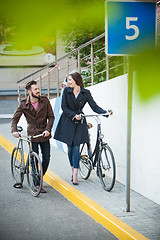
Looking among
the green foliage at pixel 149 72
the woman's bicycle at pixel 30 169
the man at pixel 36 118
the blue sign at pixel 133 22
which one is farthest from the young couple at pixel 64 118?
the green foliage at pixel 149 72

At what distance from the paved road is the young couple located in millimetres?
574

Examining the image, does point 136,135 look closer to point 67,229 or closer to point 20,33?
point 67,229

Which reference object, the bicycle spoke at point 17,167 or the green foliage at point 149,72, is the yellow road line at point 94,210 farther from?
the green foliage at point 149,72

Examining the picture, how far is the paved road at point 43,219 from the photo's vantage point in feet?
12.6

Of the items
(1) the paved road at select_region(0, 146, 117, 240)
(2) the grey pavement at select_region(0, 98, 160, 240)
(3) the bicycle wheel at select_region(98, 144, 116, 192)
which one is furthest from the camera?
(3) the bicycle wheel at select_region(98, 144, 116, 192)

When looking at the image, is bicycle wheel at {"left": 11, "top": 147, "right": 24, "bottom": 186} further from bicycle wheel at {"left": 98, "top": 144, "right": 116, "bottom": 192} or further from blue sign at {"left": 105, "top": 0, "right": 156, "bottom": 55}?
blue sign at {"left": 105, "top": 0, "right": 156, "bottom": 55}

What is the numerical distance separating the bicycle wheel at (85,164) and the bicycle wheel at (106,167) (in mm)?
289

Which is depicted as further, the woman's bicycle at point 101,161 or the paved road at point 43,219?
the woman's bicycle at point 101,161

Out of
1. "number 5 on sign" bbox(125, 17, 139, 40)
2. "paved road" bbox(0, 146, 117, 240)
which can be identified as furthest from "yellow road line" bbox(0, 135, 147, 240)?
"number 5 on sign" bbox(125, 17, 139, 40)

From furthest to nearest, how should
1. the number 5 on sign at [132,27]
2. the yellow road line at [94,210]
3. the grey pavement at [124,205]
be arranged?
1. the grey pavement at [124,205]
2. the yellow road line at [94,210]
3. the number 5 on sign at [132,27]

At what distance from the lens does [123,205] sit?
14.9 feet

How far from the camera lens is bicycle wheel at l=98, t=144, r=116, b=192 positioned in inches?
202

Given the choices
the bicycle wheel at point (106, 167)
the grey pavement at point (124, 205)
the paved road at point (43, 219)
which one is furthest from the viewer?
the bicycle wheel at point (106, 167)

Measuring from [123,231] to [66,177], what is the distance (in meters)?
2.66
